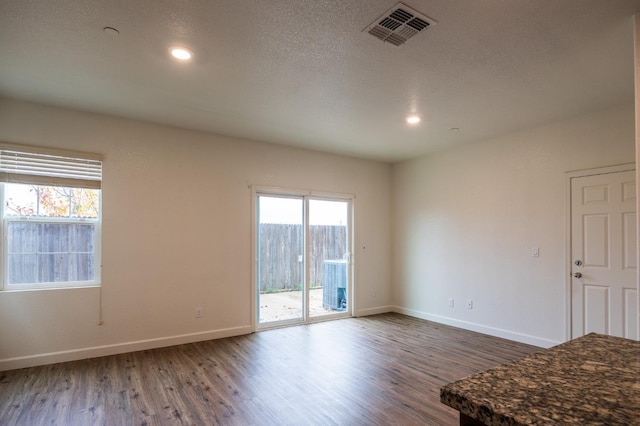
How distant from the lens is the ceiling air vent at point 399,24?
2268mm

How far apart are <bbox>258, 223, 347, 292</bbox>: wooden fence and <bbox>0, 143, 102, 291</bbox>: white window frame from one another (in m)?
2.05

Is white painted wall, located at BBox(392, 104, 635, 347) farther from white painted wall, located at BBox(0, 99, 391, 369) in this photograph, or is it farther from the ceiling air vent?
the ceiling air vent

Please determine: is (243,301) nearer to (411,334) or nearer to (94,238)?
(94,238)

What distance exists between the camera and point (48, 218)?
3934 millimetres

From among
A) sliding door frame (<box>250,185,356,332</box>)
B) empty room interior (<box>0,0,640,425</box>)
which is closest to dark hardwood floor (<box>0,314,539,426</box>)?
empty room interior (<box>0,0,640,425</box>)

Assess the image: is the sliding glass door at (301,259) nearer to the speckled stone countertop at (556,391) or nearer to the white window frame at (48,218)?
the white window frame at (48,218)

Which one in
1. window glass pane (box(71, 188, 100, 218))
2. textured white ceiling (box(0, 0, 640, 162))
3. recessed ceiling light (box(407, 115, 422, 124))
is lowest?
window glass pane (box(71, 188, 100, 218))

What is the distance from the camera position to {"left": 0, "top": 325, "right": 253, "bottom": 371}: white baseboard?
3691 mm

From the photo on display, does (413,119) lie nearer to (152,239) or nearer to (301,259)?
(301,259)

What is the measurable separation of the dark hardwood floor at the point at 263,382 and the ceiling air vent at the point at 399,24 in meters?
2.80

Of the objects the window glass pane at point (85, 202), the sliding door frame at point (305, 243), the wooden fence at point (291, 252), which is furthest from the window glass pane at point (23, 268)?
the wooden fence at point (291, 252)

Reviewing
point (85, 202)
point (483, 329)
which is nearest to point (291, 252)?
point (85, 202)

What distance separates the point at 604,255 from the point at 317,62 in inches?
147

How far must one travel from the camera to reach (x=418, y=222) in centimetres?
619
